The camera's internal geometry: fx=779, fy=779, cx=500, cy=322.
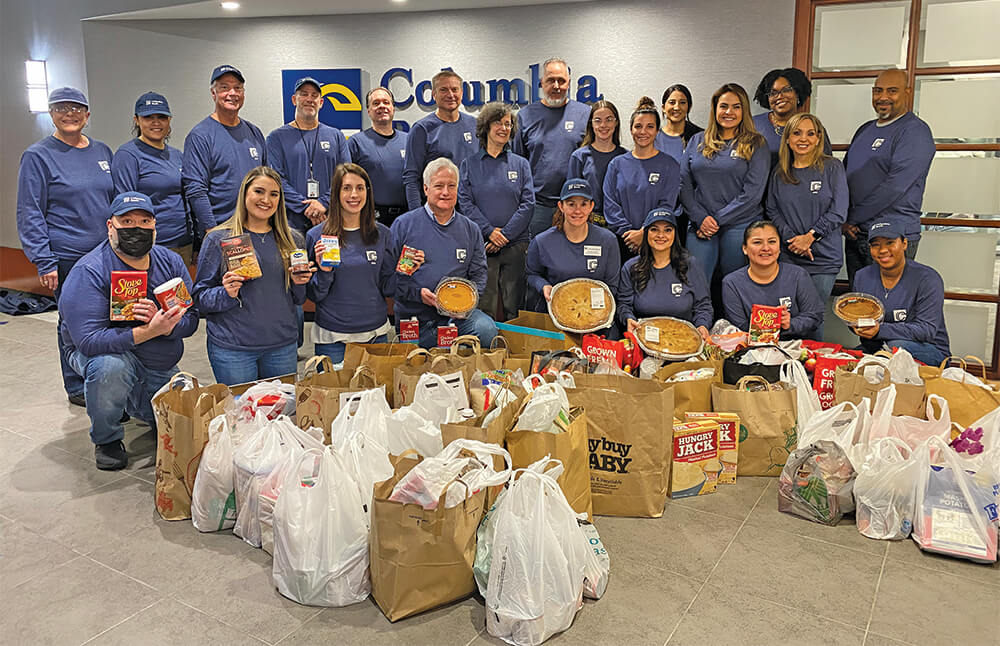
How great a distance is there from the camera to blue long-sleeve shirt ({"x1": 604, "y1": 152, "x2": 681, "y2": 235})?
4.97 metres

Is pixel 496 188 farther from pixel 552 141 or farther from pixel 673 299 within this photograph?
pixel 673 299

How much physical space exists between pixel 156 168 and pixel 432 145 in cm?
177

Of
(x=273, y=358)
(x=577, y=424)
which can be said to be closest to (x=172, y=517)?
(x=273, y=358)

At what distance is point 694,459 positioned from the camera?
135 inches

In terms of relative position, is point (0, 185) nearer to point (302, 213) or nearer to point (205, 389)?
point (302, 213)

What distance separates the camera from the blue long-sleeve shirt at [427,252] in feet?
14.8

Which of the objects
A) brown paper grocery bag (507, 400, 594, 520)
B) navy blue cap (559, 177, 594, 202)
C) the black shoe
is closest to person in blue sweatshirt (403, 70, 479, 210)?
navy blue cap (559, 177, 594, 202)

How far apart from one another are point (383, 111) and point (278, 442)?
3.26m

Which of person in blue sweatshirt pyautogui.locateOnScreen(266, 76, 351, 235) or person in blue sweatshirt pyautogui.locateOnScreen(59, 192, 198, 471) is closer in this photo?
person in blue sweatshirt pyautogui.locateOnScreen(59, 192, 198, 471)

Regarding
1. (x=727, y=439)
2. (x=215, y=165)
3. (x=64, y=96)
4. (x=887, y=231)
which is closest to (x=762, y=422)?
(x=727, y=439)

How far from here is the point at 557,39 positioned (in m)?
6.45

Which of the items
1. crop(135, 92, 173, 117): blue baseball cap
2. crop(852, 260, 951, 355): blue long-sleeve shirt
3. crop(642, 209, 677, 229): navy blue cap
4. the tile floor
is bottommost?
the tile floor

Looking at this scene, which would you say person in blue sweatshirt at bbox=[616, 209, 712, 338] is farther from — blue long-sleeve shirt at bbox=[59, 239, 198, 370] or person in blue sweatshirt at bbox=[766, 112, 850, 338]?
blue long-sleeve shirt at bbox=[59, 239, 198, 370]

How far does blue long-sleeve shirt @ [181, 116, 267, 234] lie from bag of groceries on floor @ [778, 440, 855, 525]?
355cm
